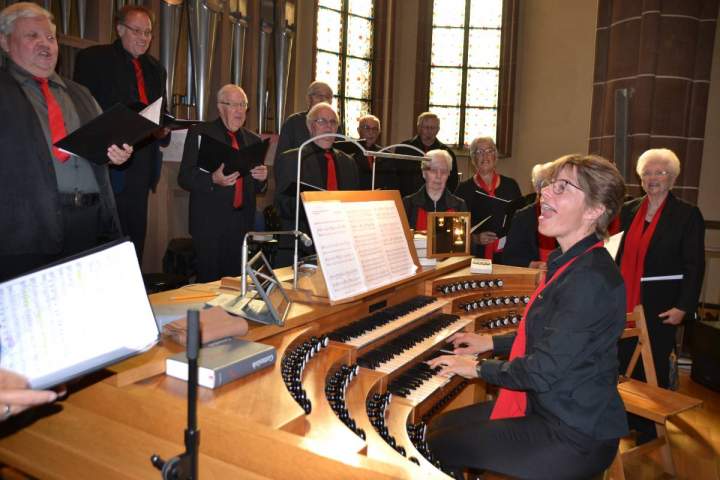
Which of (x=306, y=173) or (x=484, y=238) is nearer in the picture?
(x=306, y=173)

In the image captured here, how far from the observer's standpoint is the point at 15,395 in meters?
1.26

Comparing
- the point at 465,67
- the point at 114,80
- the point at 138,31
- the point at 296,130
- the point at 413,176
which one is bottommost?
the point at 413,176


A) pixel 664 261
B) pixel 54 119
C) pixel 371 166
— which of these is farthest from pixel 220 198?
pixel 664 261

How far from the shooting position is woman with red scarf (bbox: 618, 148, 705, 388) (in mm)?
4051

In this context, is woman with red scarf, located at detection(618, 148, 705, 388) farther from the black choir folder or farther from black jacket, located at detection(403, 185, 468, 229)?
the black choir folder

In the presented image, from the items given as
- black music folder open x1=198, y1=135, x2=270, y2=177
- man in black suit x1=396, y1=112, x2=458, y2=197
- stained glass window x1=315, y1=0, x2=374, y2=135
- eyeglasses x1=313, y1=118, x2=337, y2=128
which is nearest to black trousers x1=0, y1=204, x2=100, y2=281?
black music folder open x1=198, y1=135, x2=270, y2=177

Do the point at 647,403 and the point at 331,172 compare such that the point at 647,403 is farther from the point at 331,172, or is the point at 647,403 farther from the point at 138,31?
the point at 138,31

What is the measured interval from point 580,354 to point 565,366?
0.07m

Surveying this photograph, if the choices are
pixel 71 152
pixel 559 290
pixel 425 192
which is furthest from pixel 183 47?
pixel 559 290

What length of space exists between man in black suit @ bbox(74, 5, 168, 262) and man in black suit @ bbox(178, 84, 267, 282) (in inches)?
11.1

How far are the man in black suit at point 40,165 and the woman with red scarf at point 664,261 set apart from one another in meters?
3.30

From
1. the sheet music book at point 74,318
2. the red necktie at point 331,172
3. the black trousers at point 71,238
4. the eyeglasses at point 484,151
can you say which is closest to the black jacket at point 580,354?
the sheet music book at point 74,318

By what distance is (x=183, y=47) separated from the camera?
6.00 m

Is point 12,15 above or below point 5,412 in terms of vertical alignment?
above
